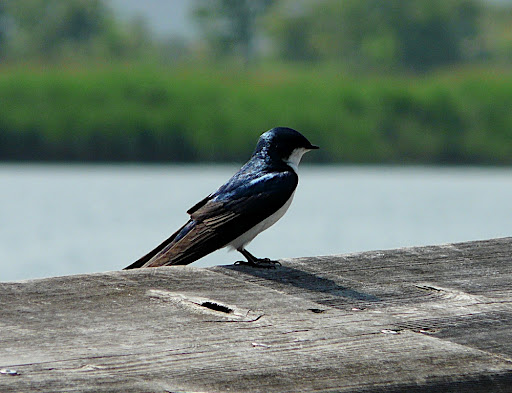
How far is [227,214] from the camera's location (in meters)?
2.77

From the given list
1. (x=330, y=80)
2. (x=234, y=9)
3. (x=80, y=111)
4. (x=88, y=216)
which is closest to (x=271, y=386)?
(x=88, y=216)

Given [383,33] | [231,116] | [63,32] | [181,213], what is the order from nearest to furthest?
[181,213], [231,116], [383,33], [63,32]

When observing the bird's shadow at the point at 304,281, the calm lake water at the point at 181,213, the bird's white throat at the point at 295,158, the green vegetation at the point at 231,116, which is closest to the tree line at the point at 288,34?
the green vegetation at the point at 231,116

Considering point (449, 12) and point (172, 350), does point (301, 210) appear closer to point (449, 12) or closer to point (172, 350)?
point (172, 350)

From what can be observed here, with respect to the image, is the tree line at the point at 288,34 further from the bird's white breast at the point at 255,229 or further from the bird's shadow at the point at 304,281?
the bird's shadow at the point at 304,281

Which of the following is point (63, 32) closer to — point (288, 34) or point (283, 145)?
point (288, 34)

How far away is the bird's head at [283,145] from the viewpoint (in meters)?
3.14

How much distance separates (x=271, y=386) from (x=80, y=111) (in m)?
17.4

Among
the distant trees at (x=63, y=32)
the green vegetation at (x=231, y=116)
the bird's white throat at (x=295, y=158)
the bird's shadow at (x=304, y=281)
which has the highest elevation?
the distant trees at (x=63, y=32)

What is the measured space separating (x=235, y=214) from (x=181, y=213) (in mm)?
7467

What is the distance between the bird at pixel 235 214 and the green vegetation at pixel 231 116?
43.4 ft

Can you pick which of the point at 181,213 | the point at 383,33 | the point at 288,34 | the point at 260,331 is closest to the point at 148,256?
the point at 260,331

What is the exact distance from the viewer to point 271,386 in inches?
Result: 50.2

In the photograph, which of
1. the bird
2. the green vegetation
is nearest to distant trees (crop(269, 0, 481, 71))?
the green vegetation
